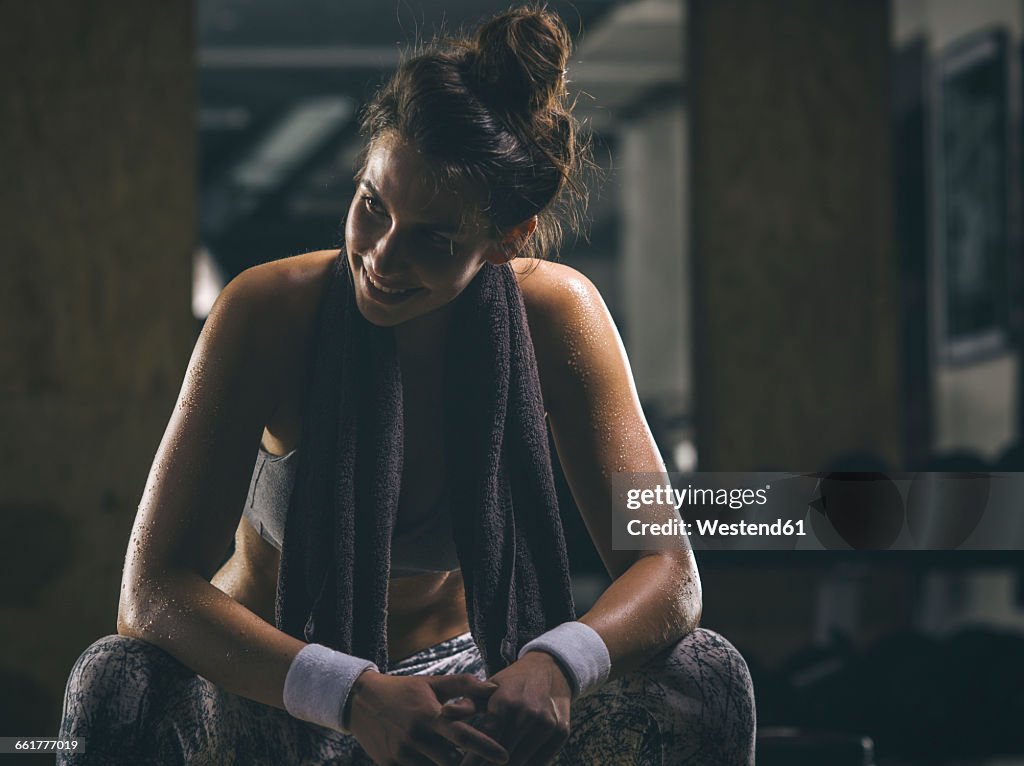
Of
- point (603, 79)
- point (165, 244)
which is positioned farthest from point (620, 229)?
point (603, 79)

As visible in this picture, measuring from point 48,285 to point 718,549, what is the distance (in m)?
0.91

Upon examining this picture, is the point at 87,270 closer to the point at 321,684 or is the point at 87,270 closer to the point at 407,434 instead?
the point at 407,434

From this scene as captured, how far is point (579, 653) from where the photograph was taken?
73 centimetres

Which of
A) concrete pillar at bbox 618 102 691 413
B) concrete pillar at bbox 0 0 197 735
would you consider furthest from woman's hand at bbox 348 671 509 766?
concrete pillar at bbox 0 0 197 735

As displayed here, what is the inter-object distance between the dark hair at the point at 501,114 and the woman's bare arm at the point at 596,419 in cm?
7

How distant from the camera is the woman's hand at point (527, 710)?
27.6 inches

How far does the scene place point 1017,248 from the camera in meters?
1.84

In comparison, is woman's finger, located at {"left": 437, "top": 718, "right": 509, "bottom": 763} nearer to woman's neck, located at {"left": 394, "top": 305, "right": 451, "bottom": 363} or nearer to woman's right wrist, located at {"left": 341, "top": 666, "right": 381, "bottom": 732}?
woman's right wrist, located at {"left": 341, "top": 666, "right": 381, "bottom": 732}

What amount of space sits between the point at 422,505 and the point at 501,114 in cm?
26

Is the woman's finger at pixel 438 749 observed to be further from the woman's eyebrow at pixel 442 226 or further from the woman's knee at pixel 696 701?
the woman's eyebrow at pixel 442 226

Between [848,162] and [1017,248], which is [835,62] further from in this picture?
[1017,248]

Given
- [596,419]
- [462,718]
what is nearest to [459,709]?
[462,718]

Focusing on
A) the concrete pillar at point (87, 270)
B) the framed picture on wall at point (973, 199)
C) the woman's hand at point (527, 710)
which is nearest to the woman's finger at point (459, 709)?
the woman's hand at point (527, 710)

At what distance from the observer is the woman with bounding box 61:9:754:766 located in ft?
2.35
